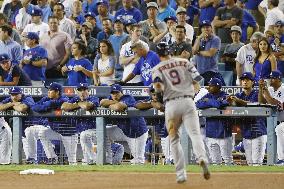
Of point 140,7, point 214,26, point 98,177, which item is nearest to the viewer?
point 98,177

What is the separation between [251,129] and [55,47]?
16.7 ft

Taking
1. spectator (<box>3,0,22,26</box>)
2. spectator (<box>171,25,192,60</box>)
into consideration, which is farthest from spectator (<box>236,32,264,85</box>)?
spectator (<box>3,0,22,26</box>)

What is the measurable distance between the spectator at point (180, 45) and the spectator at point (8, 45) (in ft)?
11.1

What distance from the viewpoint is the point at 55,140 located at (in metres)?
16.0

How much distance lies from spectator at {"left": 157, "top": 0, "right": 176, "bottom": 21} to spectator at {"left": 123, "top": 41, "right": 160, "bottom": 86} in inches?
101

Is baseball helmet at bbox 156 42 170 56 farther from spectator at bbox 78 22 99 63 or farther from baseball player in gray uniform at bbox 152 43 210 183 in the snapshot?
spectator at bbox 78 22 99 63

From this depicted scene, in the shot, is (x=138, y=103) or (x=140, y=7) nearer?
(x=138, y=103)

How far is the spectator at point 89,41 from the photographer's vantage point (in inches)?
727

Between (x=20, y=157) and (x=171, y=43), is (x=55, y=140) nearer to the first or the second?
(x=20, y=157)

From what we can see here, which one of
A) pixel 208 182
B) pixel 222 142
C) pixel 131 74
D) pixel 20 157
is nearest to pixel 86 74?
pixel 131 74

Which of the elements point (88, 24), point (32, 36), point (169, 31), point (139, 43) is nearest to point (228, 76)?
point (169, 31)

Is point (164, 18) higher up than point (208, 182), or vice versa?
point (164, 18)

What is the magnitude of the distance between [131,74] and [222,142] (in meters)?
2.50

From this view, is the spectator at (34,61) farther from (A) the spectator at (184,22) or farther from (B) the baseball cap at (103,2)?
(A) the spectator at (184,22)
